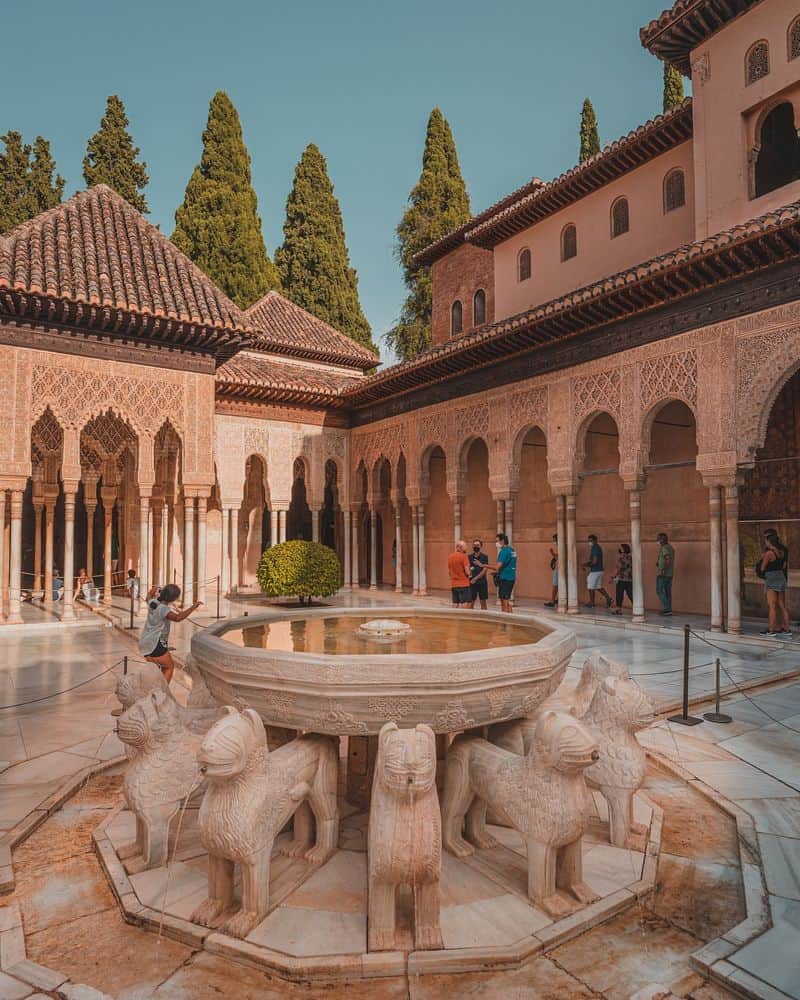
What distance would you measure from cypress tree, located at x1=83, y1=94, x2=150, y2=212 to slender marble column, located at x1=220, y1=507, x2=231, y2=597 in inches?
579

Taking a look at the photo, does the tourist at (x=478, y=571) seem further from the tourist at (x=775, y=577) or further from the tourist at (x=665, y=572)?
the tourist at (x=775, y=577)

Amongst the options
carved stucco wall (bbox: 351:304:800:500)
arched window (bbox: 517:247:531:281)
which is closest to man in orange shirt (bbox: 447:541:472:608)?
carved stucco wall (bbox: 351:304:800:500)

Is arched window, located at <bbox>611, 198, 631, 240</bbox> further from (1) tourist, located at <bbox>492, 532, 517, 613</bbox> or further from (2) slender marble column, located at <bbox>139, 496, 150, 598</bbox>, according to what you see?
(2) slender marble column, located at <bbox>139, 496, 150, 598</bbox>

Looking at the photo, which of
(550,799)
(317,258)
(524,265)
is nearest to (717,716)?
(550,799)

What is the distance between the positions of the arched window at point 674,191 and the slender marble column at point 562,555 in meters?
6.08

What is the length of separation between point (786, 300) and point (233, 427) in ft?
40.1

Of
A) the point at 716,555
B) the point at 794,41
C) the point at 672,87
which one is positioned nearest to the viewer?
the point at 794,41

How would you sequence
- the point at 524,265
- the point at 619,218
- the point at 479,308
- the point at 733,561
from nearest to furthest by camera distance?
the point at 733,561 < the point at 619,218 < the point at 524,265 < the point at 479,308

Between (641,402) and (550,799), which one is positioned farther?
(641,402)

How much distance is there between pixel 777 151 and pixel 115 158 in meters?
22.7

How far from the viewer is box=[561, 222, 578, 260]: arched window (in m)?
15.7

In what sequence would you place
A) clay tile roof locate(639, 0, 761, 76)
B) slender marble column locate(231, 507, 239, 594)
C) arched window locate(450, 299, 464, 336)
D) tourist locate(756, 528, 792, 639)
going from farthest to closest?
arched window locate(450, 299, 464, 336) < slender marble column locate(231, 507, 239, 594) < clay tile roof locate(639, 0, 761, 76) < tourist locate(756, 528, 792, 639)

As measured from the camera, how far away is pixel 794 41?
10.4 m

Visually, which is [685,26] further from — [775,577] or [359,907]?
[359,907]
